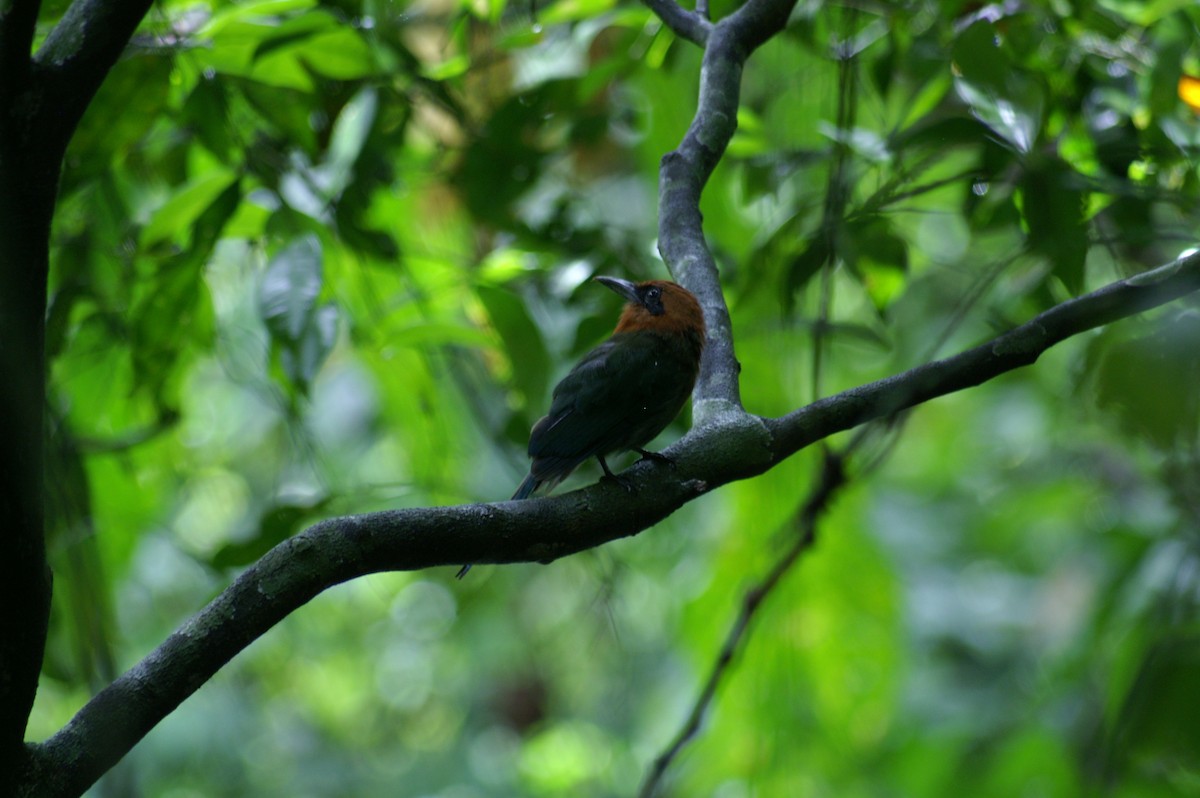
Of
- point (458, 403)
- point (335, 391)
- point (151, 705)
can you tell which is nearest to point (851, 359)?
point (458, 403)

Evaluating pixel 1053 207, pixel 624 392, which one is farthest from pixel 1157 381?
pixel 624 392

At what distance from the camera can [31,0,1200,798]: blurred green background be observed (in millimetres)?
2379

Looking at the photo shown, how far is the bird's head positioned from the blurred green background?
102 millimetres

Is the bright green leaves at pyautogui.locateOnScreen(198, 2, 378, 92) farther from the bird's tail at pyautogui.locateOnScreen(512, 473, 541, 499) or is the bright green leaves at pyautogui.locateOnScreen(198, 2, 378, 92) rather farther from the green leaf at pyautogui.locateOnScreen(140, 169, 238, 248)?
the bird's tail at pyautogui.locateOnScreen(512, 473, 541, 499)

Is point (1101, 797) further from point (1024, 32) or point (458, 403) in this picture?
point (458, 403)

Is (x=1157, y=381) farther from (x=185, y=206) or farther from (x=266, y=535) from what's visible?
(x=185, y=206)

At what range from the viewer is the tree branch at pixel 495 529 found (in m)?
Answer: 1.33

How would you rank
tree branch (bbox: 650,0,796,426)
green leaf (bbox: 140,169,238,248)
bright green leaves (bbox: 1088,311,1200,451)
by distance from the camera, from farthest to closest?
green leaf (bbox: 140,169,238,248), tree branch (bbox: 650,0,796,426), bright green leaves (bbox: 1088,311,1200,451)

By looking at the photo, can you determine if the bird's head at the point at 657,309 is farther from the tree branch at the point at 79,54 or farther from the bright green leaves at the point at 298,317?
the tree branch at the point at 79,54

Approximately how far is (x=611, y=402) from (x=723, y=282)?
0.85m

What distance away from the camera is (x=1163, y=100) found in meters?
2.34

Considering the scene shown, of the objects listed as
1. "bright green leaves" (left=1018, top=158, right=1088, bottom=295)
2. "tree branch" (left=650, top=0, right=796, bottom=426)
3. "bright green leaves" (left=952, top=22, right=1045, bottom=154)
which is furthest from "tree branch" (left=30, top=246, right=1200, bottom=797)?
"bright green leaves" (left=952, top=22, right=1045, bottom=154)

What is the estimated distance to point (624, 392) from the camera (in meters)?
2.49

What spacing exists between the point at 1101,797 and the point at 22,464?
241 cm
